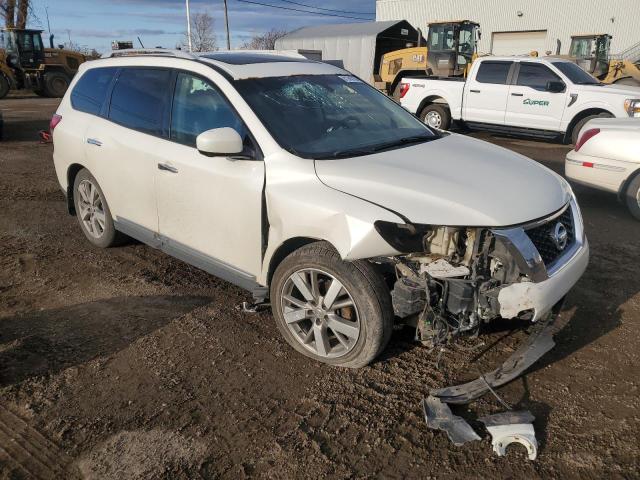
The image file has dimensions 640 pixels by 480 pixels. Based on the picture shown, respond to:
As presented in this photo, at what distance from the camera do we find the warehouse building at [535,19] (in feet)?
122

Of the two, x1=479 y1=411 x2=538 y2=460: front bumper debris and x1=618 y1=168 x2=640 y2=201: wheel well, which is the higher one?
x1=618 y1=168 x2=640 y2=201: wheel well

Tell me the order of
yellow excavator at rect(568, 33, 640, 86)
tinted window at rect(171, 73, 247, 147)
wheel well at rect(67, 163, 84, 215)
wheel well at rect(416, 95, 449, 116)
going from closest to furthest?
tinted window at rect(171, 73, 247, 147) → wheel well at rect(67, 163, 84, 215) → wheel well at rect(416, 95, 449, 116) → yellow excavator at rect(568, 33, 640, 86)

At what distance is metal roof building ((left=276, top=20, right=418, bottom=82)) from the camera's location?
87.6 ft

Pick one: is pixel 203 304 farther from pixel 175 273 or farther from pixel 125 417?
pixel 125 417

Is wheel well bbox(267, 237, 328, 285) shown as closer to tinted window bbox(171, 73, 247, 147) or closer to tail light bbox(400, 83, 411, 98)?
tinted window bbox(171, 73, 247, 147)

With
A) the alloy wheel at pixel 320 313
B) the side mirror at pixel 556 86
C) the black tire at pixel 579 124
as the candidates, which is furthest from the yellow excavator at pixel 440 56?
the alloy wheel at pixel 320 313

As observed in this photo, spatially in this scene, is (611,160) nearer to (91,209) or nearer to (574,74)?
(91,209)

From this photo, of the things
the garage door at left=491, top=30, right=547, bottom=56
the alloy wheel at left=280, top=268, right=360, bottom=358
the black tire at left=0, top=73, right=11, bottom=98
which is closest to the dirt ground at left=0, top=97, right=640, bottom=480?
the alloy wheel at left=280, top=268, right=360, bottom=358

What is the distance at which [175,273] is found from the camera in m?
Result: 4.77

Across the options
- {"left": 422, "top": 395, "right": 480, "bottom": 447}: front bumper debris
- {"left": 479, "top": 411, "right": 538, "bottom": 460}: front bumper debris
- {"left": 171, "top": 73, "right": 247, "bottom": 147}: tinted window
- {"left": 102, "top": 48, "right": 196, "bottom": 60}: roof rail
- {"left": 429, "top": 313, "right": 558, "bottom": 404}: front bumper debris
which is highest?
{"left": 102, "top": 48, "right": 196, "bottom": 60}: roof rail

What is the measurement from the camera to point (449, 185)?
308 centimetres

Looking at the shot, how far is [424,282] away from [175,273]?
2.63 metres

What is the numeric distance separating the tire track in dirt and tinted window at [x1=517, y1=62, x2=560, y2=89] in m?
11.7

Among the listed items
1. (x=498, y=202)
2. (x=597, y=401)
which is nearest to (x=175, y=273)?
(x=498, y=202)
